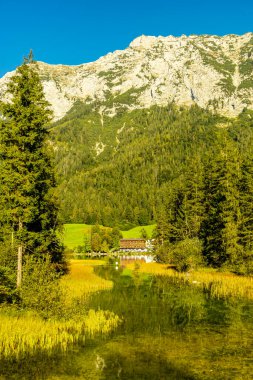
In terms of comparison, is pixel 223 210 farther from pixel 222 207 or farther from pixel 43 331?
pixel 43 331

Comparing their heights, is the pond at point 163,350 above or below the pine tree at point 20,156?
below

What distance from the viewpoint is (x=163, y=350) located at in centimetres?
1967

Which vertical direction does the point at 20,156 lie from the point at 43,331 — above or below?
above

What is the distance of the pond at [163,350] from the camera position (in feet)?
54.0

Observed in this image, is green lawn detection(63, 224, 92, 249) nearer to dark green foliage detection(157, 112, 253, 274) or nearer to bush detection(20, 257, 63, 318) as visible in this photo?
dark green foliage detection(157, 112, 253, 274)

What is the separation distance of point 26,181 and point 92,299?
15.3 m

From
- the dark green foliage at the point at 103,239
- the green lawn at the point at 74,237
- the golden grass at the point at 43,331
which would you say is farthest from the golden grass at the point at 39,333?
the green lawn at the point at 74,237

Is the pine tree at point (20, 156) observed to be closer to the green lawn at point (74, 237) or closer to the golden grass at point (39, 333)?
the golden grass at point (39, 333)

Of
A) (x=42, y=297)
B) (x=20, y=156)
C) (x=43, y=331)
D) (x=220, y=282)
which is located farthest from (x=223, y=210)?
(x=43, y=331)

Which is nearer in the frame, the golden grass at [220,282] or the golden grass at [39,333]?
the golden grass at [39,333]

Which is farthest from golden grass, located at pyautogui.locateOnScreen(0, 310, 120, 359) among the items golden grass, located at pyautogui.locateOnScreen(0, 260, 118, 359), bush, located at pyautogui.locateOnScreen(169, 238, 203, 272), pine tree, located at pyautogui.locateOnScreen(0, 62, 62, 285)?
bush, located at pyautogui.locateOnScreen(169, 238, 203, 272)

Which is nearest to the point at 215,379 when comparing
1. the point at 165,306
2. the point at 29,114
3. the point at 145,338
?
the point at 145,338

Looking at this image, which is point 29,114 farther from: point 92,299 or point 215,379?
point 215,379

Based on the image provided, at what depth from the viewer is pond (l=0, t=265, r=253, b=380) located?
16459 mm
